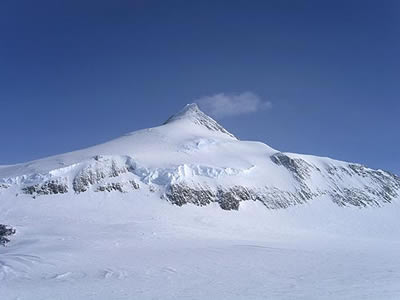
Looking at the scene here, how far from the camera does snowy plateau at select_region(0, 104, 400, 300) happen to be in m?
22.8

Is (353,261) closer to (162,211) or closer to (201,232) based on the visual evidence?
(201,232)

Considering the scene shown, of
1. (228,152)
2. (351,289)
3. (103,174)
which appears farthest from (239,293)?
(228,152)

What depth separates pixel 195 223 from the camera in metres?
52.5

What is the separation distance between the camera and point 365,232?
63594 mm

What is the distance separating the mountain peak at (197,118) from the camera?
347ft

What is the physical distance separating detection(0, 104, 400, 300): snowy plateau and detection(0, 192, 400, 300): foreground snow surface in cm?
12

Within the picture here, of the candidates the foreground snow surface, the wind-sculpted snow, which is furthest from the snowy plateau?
the wind-sculpted snow

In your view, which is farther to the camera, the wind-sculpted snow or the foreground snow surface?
the wind-sculpted snow

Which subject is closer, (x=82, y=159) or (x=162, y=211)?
(x=162, y=211)

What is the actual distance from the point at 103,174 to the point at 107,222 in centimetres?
1439

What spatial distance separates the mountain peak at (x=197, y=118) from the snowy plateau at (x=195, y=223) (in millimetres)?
778

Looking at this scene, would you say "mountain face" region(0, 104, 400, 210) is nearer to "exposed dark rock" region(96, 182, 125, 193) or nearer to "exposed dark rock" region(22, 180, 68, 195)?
"exposed dark rock" region(96, 182, 125, 193)

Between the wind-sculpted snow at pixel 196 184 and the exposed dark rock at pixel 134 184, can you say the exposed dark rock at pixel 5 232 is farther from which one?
the exposed dark rock at pixel 134 184

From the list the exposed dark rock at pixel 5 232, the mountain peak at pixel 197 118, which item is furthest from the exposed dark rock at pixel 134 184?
the mountain peak at pixel 197 118
